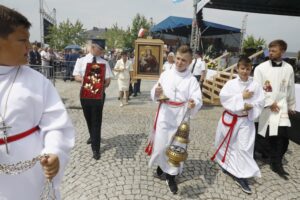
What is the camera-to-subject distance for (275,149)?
14.4ft

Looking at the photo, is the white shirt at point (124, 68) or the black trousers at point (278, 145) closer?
the black trousers at point (278, 145)

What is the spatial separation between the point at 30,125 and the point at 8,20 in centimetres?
62

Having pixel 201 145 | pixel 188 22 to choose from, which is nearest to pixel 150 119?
pixel 201 145

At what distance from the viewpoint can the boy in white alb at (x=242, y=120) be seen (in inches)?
149

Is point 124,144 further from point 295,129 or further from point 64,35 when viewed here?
Result: point 64,35

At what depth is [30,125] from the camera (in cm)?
165

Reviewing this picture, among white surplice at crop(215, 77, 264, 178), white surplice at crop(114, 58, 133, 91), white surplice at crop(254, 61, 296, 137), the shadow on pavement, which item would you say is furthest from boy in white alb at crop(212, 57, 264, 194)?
white surplice at crop(114, 58, 133, 91)

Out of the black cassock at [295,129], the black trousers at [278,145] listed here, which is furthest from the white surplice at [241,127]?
the black cassock at [295,129]

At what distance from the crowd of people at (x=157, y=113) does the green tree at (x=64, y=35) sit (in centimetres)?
2922

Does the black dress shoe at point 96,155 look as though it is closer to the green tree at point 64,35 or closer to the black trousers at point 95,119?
the black trousers at point 95,119

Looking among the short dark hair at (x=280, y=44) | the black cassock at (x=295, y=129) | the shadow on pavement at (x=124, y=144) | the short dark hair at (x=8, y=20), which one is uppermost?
the short dark hair at (x=280, y=44)

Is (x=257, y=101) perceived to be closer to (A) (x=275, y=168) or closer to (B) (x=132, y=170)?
(A) (x=275, y=168)

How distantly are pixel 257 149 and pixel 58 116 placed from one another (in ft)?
13.9

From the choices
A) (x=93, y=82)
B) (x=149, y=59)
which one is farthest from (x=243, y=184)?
(x=149, y=59)
